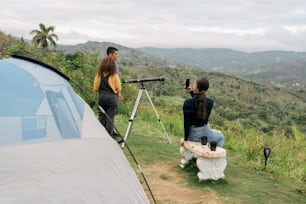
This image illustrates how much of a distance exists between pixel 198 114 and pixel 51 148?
2.88m

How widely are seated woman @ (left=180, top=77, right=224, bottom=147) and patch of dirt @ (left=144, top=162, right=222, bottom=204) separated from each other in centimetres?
58

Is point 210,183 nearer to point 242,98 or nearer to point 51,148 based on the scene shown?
point 51,148

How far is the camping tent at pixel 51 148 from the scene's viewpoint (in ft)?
9.43

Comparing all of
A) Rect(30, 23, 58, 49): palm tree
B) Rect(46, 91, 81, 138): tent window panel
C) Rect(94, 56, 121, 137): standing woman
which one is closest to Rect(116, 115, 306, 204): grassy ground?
Rect(94, 56, 121, 137): standing woman

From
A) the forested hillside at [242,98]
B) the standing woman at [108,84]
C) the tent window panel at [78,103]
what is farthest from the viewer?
the forested hillside at [242,98]

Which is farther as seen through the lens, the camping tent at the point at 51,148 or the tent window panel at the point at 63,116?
the tent window panel at the point at 63,116

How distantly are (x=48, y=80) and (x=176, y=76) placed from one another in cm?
5910

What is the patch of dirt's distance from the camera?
4738 millimetres

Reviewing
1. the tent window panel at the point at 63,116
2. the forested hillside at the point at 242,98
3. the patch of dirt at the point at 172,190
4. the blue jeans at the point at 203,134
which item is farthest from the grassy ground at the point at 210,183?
the forested hillside at the point at 242,98

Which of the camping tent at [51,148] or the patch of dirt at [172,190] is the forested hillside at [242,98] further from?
the camping tent at [51,148]

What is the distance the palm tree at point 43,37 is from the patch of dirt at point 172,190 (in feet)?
145

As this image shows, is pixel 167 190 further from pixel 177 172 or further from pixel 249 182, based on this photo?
pixel 249 182

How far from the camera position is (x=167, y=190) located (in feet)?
16.6

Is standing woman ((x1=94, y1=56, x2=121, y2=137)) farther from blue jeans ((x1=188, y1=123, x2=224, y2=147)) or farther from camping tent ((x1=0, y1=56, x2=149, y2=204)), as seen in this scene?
camping tent ((x1=0, y1=56, x2=149, y2=204))
